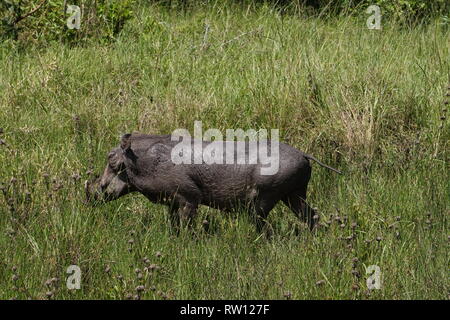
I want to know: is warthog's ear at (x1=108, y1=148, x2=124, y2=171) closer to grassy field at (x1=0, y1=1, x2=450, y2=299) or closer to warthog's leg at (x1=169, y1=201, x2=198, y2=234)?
grassy field at (x1=0, y1=1, x2=450, y2=299)

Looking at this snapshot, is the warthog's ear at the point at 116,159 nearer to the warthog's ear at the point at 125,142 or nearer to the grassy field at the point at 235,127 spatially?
the warthog's ear at the point at 125,142

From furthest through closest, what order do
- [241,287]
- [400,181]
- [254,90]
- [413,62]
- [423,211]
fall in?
[413,62], [254,90], [400,181], [423,211], [241,287]

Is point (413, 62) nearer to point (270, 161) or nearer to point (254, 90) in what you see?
point (254, 90)

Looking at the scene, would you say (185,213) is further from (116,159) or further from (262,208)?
(116,159)

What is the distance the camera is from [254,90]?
25.2ft

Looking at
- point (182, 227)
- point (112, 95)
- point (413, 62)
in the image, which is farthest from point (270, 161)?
point (413, 62)

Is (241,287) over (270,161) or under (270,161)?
under

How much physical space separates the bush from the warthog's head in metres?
3.10

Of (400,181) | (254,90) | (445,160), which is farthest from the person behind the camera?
(254,90)

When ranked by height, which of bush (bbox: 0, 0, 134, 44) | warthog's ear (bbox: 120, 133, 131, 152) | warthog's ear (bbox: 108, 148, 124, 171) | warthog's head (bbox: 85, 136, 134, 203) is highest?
bush (bbox: 0, 0, 134, 44)

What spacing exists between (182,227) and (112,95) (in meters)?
2.55

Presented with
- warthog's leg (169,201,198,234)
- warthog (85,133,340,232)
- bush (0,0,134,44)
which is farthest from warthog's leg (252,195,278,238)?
bush (0,0,134,44)

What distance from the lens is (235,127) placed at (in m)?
7.45

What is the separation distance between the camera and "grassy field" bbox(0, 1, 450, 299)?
532 cm
